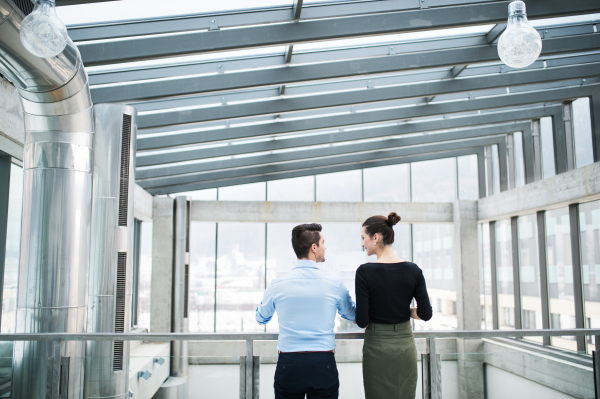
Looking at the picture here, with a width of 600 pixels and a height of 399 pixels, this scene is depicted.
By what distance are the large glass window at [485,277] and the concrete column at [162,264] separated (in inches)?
311

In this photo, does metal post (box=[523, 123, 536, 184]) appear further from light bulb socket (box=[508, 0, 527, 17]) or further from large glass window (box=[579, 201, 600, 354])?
light bulb socket (box=[508, 0, 527, 17])

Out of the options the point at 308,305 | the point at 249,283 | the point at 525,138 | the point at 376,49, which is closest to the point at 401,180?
the point at 525,138

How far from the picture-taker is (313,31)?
17.9 ft

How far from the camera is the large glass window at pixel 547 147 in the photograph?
10656 mm

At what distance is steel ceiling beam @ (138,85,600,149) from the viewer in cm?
877

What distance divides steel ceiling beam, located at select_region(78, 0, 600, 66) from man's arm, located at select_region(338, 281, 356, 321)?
333 centimetres

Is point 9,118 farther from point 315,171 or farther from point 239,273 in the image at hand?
point 239,273

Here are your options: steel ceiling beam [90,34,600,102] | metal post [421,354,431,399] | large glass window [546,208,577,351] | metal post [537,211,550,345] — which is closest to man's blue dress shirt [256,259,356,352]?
metal post [421,354,431,399]

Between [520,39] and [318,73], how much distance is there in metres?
3.89

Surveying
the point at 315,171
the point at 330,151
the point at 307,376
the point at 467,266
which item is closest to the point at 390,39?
the point at 330,151

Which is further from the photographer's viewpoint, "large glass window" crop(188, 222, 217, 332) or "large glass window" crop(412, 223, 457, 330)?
"large glass window" crop(412, 223, 457, 330)

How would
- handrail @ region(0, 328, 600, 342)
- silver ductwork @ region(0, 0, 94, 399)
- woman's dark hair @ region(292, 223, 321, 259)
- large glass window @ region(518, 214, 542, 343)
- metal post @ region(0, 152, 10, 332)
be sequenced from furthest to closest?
1. large glass window @ region(518, 214, 542, 343)
2. metal post @ region(0, 152, 10, 332)
3. silver ductwork @ region(0, 0, 94, 399)
4. handrail @ region(0, 328, 600, 342)
5. woman's dark hair @ region(292, 223, 321, 259)

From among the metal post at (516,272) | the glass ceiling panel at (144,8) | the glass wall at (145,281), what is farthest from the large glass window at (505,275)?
the glass ceiling panel at (144,8)

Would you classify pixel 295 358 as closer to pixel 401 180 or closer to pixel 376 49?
pixel 376 49
